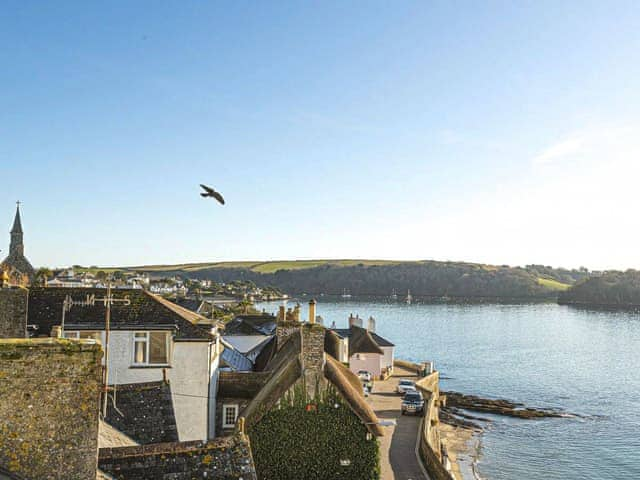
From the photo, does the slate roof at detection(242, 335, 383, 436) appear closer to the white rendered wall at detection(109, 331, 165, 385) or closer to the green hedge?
the green hedge

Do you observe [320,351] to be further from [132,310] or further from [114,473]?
[114,473]

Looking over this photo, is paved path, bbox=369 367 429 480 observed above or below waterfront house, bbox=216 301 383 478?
below

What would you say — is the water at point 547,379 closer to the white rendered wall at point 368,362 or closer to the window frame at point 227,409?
the white rendered wall at point 368,362

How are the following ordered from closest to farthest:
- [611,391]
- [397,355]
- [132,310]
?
1. [132,310]
2. [611,391]
3. [397,355]

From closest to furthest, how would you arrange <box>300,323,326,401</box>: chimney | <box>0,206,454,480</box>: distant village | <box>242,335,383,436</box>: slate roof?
<box>0,206,454,480</box>: distant village < <box>300,323,326,401</box>: chimney < <box>242,335,383,436</box>: slate roof

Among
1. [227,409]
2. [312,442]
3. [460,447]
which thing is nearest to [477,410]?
[460,447]

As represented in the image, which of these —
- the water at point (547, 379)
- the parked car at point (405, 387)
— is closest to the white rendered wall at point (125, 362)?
the water at point (547, 379)

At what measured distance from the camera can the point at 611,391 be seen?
65.9 m

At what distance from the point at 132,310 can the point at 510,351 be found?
285 ft

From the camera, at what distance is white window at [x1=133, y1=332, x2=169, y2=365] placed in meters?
19.8

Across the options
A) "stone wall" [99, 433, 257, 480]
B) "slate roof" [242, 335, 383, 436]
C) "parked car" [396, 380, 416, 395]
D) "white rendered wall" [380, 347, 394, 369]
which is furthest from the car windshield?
"stone wall" [99, 433, 257, 480]

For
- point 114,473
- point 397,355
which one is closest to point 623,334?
point 397,355

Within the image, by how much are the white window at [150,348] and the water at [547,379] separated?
2548 cm

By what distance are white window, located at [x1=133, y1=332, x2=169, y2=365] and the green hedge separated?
4.15 m
